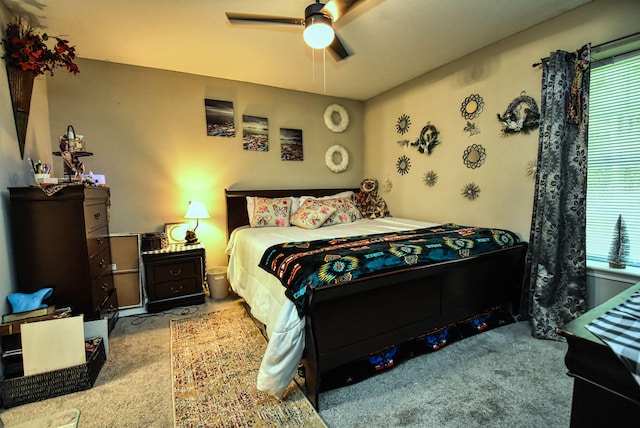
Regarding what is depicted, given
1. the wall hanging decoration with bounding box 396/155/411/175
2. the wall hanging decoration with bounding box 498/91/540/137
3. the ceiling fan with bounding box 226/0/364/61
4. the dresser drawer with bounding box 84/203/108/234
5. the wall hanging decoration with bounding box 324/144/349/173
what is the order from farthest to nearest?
1. the wall hanging decoration with bounding box 324/144/349/173
2. the wall hanging decoration with bounding box 396/155/411/175
3. the wall hanging decoration with bounding box 498/91/540/137
4. the dresser drawer with bounding box 84/203/108/234
5. the ceiling fan with bounding box 226/0/364/61

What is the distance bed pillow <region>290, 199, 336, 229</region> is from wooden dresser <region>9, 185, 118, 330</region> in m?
1.88

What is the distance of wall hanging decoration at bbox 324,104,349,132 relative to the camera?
4257 mm

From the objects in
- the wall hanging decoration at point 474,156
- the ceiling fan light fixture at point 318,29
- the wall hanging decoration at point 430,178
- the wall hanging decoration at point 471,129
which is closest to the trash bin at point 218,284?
the ceiling fan light fixture at point 318,29

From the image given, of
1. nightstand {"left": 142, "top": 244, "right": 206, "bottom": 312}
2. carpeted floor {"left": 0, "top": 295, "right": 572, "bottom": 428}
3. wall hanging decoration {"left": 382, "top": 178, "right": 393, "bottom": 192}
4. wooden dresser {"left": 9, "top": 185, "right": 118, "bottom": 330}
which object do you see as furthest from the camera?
wall hanging decoration {"left": 382, "top": 178, "right": 393, "bottom": 192}

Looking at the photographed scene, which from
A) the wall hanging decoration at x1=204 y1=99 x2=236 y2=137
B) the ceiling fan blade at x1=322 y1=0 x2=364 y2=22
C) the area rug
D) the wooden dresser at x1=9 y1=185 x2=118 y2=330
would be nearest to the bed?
the area rug

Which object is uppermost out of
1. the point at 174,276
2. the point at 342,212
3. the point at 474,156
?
the point at 474,156

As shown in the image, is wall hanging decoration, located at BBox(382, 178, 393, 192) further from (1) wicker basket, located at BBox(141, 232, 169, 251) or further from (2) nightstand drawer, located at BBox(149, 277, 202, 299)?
(1) wicker basket, located at BBox(141, 232, 169, 251)

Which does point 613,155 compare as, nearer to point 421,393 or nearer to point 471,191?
point 471,191

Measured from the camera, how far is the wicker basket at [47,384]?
1.66 metres

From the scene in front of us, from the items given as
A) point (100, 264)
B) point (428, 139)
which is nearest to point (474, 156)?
point (428, 139)

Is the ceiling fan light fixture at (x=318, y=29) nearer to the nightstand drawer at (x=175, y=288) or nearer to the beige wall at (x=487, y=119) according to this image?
the beige wall at (x=487, y=119)

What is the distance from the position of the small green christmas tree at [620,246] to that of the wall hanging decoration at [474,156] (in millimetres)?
1170

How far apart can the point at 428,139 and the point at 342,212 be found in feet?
4.46

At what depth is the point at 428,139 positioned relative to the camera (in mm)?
3500
